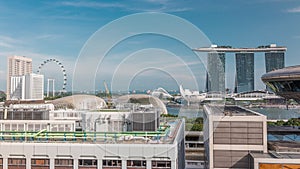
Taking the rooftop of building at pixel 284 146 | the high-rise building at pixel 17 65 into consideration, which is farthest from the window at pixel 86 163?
the high-rise building at pixel 17 65

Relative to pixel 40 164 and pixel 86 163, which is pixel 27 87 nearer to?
pixel 40 164

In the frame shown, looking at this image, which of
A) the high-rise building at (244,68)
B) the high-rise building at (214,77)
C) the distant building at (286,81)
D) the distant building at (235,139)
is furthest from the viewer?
the high-rise building at (244,68)

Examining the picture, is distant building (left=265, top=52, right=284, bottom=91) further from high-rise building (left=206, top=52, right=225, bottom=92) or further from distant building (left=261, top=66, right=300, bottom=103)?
distant building (left=261, top=66, right=300, bottom=103)

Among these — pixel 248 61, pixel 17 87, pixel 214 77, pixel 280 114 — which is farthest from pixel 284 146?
pixel 248 61

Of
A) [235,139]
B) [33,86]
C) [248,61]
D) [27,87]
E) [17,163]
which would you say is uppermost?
[248,61]

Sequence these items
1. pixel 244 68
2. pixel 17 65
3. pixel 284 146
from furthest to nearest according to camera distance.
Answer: pixel 17 65 < pixel 244 68 < pixel 284 146

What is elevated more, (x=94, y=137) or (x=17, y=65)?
(x=17, y=65)

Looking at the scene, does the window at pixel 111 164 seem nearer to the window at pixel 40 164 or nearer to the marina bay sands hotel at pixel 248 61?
the window at pixel 40 164
